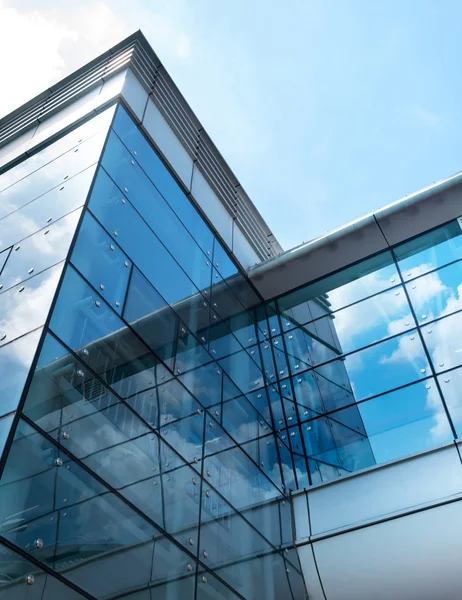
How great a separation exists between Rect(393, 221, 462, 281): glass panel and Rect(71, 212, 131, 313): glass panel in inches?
267

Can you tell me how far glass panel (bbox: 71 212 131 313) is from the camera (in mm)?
8852

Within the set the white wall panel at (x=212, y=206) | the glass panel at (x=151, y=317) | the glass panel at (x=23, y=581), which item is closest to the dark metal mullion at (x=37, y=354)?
the glass panel at (x=23, y=581)

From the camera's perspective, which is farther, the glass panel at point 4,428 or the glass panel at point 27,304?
the glass panel at point 27,304

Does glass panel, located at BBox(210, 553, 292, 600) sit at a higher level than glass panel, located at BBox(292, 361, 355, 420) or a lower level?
lower

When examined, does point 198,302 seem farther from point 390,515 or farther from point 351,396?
point 390,515

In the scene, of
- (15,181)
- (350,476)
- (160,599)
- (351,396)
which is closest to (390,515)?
(350,476)

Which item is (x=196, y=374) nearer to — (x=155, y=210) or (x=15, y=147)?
(x=155, y=210)

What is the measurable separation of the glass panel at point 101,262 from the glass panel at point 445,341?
590 centimetres

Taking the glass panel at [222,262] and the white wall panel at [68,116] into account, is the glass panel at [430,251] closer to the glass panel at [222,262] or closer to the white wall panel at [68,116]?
the glass panel at [222,262]

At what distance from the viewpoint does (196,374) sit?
10.8 metres

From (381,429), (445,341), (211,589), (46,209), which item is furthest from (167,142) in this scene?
(211,589)

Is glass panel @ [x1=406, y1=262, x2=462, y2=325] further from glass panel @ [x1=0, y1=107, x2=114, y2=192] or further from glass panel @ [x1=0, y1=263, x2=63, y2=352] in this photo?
glass panel @ [x1=0, y1=263, x2=63, y2=352]

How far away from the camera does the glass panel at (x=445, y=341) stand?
1169 cm

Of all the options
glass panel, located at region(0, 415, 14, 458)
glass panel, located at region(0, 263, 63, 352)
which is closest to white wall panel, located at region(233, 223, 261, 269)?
glass panel, located at region(0, 263, 63, 352)
